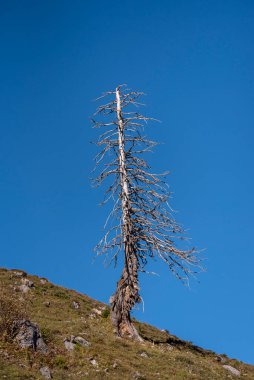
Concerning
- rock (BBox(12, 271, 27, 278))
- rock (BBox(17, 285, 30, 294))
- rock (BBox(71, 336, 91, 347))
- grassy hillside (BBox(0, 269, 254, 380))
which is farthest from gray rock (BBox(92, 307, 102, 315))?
rock (BBox(71, 336, 91, 347))

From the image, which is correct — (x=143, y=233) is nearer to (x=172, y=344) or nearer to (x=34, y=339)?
(x=172, y=344)

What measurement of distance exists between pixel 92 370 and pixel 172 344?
39.4ft

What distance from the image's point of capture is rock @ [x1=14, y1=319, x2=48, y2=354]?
715 inches

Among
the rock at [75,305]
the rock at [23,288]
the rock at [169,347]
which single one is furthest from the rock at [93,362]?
the rock at [75,305]

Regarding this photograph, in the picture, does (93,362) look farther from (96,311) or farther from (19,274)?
(19,274)

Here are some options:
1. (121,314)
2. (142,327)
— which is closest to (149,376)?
(121,314)

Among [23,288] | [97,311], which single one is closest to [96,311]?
[97,311]

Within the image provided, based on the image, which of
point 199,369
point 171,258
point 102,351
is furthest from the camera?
point 171,258

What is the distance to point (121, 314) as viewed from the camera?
1040 inches

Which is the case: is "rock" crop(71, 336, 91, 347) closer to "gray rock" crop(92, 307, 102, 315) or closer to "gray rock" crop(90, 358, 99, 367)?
"gray rock" crop(90, 358, 99, 367)

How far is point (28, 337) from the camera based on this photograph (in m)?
18.3

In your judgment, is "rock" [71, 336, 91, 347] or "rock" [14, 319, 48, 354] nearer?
"rock" [14, 319, 48, 354]

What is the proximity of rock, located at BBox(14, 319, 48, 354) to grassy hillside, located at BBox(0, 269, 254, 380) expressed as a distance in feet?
0.79

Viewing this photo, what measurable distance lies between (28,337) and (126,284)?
950 cm
